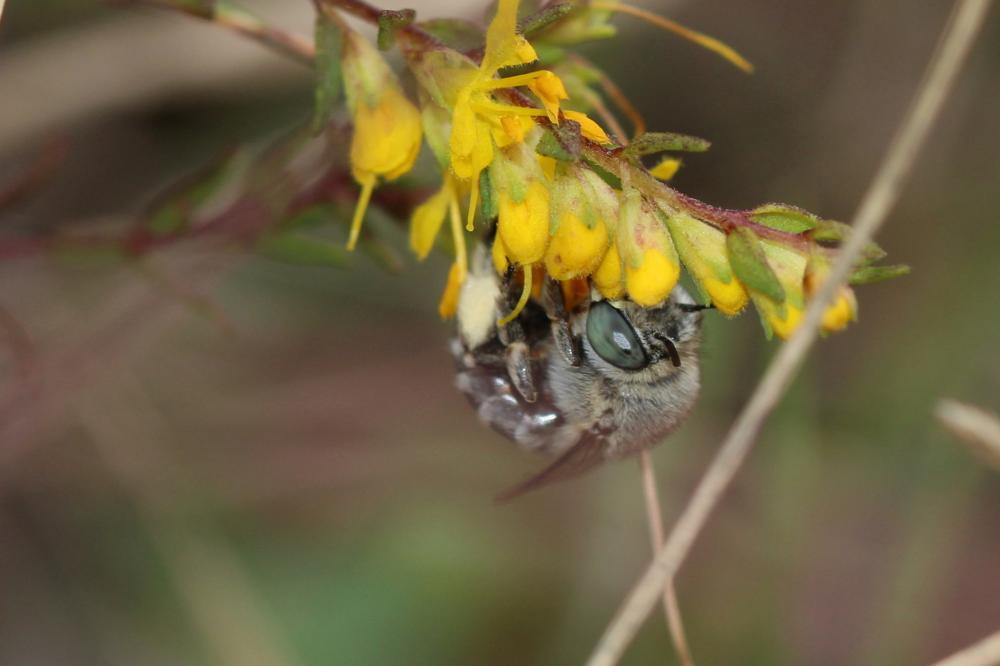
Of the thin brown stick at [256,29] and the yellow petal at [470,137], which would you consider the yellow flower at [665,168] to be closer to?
the yellow petal at [470,137]

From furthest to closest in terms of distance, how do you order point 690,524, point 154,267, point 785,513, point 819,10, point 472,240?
point 819,10 < point 785,513 < point 154,267 < point 472,240 < point 690,524

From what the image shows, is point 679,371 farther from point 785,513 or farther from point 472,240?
point 785,513

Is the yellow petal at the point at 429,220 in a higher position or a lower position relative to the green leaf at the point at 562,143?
lower

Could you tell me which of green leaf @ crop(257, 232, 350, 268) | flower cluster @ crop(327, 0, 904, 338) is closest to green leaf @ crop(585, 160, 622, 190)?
flower cluster @ crop(327, 0, 904, 338)

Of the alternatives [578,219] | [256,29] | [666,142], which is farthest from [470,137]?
[256,29]

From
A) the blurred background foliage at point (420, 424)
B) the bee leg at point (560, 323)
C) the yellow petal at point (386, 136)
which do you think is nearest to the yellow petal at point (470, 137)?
the yellow petal at point (386, 136)

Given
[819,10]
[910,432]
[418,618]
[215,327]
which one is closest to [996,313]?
[910,432]
